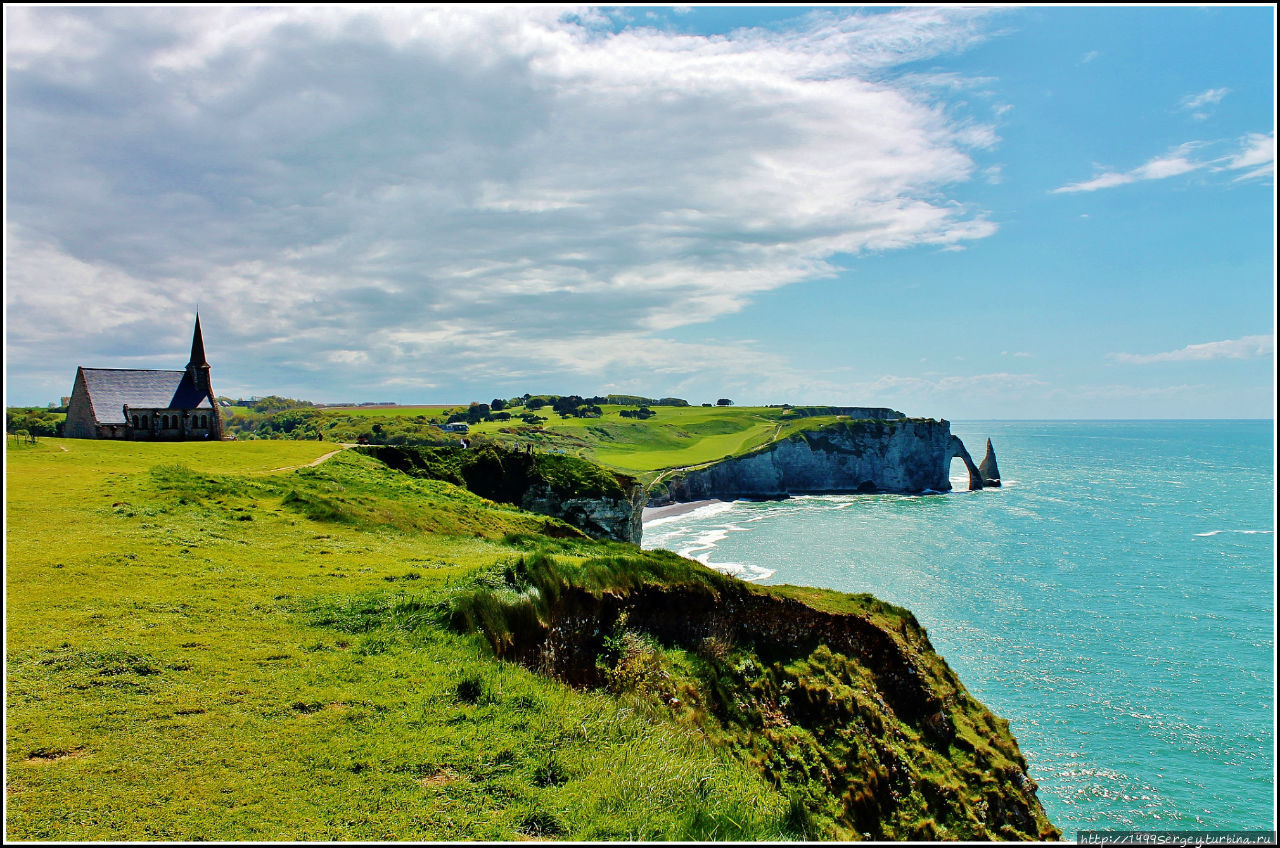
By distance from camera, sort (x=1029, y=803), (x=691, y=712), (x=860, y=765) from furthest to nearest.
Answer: (x=1029, y=803) < (x=860, y=765) < (x=691, y=712)

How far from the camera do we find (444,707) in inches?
378

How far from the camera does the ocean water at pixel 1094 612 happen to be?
25906 millimetres

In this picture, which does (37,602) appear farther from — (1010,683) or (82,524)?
(1010,683)

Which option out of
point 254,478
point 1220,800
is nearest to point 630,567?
point 254,478

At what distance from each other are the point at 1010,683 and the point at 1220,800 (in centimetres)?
981

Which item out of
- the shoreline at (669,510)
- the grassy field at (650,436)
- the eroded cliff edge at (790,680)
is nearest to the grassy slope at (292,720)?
the eroded cliff edge at (790,680)

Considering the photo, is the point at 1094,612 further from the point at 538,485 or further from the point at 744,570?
the point at 538,485

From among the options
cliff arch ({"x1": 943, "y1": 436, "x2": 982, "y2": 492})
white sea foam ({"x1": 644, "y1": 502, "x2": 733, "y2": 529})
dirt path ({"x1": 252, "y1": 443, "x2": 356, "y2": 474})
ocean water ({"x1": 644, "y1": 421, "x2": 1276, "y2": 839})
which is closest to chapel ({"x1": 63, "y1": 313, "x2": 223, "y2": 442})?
dirt path ({"x1": 252, "y1": 443, "x2": 356, "y2": 474})

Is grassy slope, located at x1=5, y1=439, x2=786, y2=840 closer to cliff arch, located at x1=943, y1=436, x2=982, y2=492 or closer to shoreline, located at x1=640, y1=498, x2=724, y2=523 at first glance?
shoreline, located at x1=640, y1=498, x2=724, y2=523

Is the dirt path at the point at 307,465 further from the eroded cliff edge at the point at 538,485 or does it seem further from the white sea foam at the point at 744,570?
the white sea foam at the point at 744,570

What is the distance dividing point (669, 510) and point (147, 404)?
7438cm

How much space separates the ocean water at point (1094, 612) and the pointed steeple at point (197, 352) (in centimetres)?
4658

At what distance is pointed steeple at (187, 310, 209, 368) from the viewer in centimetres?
4634

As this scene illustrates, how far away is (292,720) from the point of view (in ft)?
28.2
